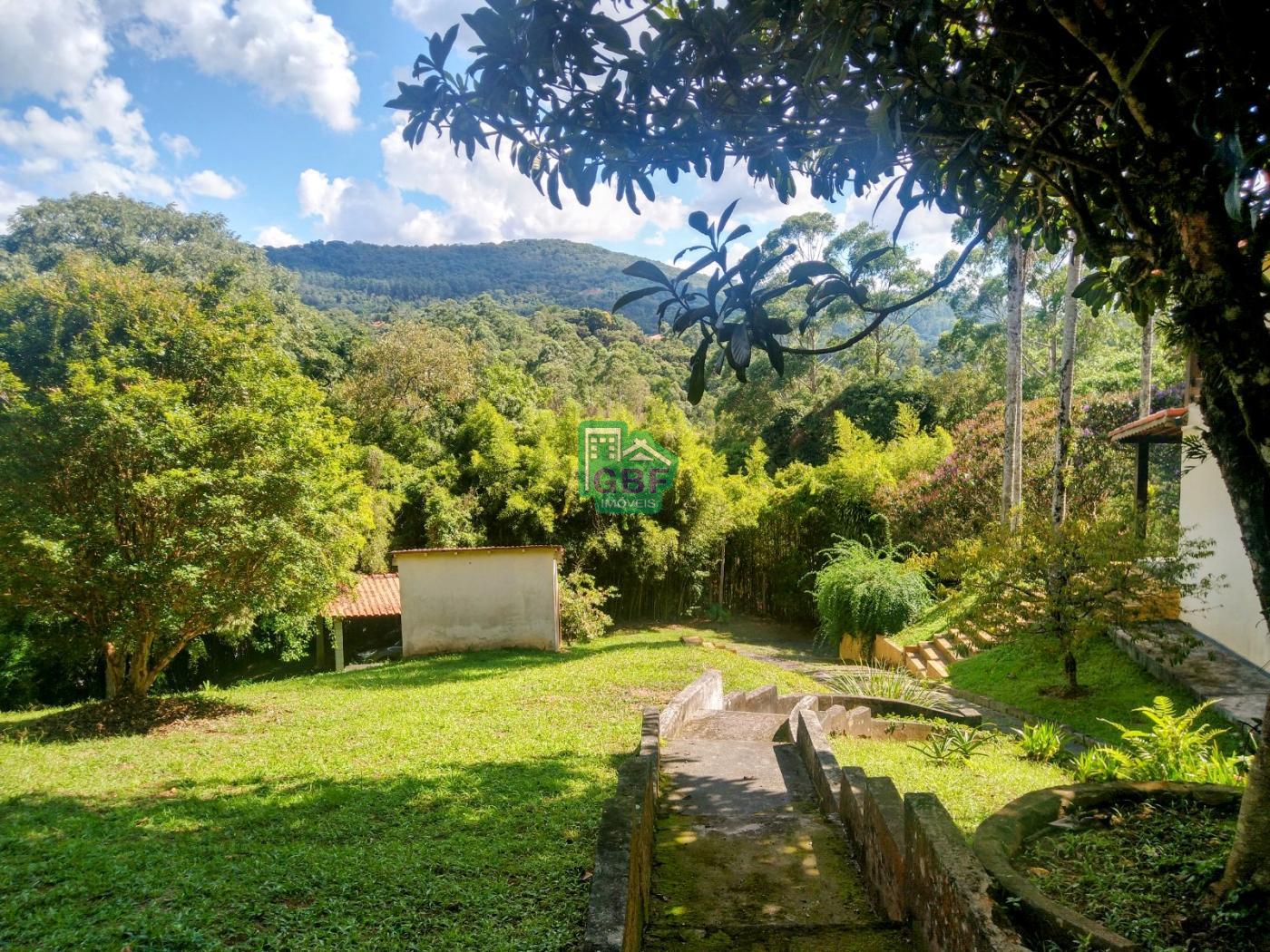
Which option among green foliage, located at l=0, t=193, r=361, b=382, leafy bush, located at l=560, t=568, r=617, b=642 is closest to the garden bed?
leafy bush, located at l=560, t=568, r=617, b=642

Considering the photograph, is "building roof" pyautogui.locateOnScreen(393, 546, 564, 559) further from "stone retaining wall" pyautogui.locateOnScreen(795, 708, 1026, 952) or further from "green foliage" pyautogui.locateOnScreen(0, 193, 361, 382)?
"green foliage" pyautogui.locateOnScreen(0, 193, 361, 382)

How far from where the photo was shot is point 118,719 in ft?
26.5

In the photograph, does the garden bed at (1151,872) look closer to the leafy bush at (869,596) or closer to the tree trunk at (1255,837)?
the tree trunk at (1255,837)

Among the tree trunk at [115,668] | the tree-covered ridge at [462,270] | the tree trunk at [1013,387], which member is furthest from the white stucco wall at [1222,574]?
the tree-covered ridge at [462,270]

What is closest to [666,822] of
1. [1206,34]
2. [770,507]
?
[1206,34]

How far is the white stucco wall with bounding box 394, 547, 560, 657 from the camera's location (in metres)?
13.4

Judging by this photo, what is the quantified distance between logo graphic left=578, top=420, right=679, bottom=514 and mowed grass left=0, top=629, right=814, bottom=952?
7.77m

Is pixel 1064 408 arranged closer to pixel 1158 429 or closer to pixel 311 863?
pixel 1158 429

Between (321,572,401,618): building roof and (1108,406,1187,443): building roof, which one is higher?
(1108,406,1187,443): building roof

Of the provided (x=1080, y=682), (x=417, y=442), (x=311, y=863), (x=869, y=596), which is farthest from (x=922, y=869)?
(x=417, y=442)

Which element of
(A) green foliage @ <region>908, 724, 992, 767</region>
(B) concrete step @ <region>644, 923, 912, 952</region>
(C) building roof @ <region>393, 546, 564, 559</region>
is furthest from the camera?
(C) building roof @ <region>393, 546, 564, 559</region>

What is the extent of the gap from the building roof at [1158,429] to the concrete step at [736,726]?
5027mm

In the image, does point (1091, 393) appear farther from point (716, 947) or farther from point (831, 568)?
point (716, 947)

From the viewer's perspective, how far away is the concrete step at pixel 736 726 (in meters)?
6.67
